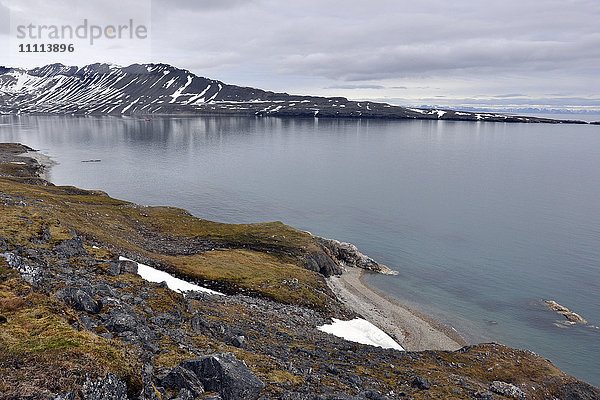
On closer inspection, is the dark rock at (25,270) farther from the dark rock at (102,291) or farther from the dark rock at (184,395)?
the dark rock at (184,395)

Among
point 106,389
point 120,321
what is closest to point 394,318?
point 120,321

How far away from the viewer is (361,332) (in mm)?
42156

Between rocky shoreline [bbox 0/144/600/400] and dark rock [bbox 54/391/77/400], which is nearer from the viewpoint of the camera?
dark rock [bbox 54/391/77/400]

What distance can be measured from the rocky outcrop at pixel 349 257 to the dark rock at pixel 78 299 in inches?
1919

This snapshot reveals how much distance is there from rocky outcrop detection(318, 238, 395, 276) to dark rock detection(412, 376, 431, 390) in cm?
3897

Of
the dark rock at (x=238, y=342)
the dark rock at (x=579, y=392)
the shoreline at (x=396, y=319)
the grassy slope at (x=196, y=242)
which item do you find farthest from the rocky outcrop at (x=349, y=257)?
the dark rock at (x=238, y=342)

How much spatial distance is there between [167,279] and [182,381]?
87.7 ft

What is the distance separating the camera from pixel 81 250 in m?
32.1

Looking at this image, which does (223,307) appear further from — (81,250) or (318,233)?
(318,233)

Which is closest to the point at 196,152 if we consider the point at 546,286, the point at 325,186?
the point at 325,186

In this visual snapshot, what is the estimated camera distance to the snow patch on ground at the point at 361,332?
39.7 m

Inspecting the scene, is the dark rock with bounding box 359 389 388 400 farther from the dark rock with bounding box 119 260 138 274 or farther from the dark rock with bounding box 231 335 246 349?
the dark rock with bounding box 119 260 138 274

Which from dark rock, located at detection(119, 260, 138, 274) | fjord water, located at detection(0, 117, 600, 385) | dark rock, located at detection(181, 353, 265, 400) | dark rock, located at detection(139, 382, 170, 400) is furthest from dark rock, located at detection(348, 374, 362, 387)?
fjord water, located at detection(0, 117, 600, 385)

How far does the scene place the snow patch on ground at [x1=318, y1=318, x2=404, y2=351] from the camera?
39.7 metres
